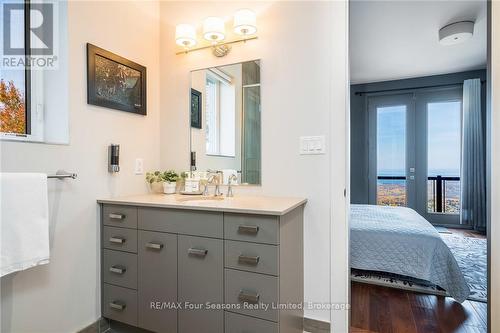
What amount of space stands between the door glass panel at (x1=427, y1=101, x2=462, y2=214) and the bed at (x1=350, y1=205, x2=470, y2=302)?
2.66 metres

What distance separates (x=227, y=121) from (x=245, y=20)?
70 centimetres

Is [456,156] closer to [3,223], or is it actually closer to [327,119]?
[327,119]

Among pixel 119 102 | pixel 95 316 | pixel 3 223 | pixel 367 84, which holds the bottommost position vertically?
pixel 95 316

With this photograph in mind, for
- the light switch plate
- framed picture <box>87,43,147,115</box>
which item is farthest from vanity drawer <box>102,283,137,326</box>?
the light switch plate

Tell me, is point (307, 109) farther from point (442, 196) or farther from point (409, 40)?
point (442, 196)

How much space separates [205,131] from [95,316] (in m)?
1.45

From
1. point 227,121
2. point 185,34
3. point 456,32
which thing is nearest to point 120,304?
point 227,121

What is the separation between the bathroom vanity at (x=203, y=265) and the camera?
1.31 metres

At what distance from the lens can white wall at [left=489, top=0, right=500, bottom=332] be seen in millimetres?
1395

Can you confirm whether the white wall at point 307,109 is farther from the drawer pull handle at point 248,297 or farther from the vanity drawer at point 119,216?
the vanity drawer at point 119,216

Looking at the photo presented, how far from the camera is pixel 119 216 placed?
1.68 meters

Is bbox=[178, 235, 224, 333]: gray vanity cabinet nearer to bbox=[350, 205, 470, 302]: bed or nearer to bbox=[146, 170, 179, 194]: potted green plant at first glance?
bbox=[146, 170, 179, 194]: potted green plant

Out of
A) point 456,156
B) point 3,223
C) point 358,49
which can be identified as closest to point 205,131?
point 3,223

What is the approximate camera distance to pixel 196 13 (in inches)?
83.5
